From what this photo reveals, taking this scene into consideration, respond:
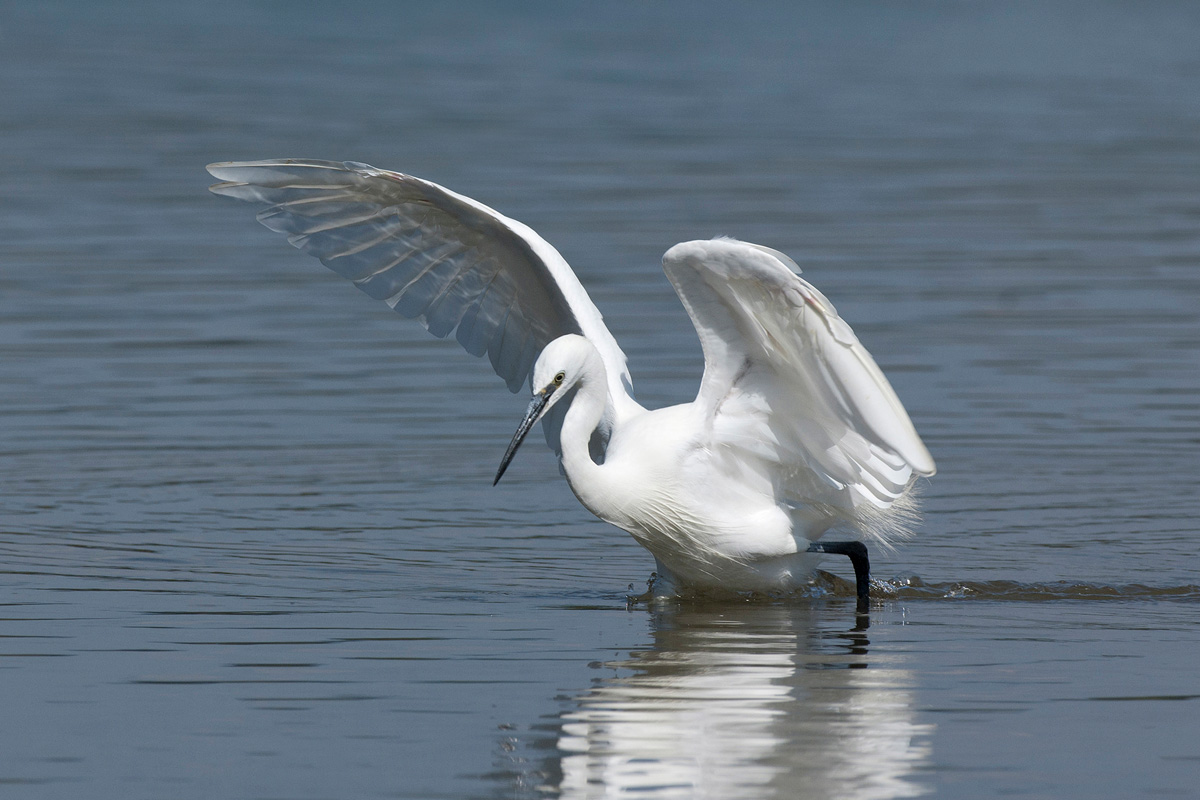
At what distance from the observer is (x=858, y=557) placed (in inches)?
376

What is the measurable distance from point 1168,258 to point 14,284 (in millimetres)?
10284

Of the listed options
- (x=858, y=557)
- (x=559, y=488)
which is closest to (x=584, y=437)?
(x=858, y=557)

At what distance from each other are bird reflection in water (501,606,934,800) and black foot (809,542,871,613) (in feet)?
2.11

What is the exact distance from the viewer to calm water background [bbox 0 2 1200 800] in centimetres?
695

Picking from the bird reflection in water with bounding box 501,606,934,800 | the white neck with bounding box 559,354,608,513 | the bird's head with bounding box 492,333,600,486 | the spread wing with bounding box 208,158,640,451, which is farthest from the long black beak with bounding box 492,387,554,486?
the bird reflection in water with bounding box 501,606,934,800

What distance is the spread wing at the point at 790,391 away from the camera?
8062 millimetres

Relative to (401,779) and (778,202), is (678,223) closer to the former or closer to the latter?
(778,202)

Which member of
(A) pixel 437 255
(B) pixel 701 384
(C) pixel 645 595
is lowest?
(C) pixel 645 595

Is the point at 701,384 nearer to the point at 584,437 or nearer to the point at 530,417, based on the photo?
the point at 584,437

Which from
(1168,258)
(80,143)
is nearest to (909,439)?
(1168,258)

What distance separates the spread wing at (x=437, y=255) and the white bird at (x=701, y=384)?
0.03 feet

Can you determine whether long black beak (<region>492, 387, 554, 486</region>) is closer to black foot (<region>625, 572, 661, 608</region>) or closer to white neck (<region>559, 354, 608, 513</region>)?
white neck (<region>559, 354, 608, 513</region>)

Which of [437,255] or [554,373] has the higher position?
[437,255]

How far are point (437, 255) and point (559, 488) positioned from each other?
2.15m
